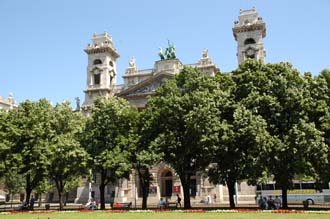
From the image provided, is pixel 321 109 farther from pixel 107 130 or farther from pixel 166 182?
pixel 166 182

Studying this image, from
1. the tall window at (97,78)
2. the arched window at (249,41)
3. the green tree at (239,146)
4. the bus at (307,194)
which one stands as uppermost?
the arched window at (249,41)

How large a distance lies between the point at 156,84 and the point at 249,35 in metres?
21.0

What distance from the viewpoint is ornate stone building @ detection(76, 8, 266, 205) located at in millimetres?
64125

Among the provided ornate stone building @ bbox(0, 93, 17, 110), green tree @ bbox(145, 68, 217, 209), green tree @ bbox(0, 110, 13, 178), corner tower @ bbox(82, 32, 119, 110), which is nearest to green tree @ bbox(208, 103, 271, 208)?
green tree @ bbox(145, 68, 217, 209)

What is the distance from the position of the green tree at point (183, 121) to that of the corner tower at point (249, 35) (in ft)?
113

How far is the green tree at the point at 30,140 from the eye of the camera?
41.0 m

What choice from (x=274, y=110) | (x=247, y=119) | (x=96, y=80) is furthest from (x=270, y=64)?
(x=96, y=80)

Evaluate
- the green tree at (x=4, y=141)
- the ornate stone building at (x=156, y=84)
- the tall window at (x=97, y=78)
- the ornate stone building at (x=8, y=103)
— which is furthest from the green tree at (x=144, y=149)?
the ornate stone building at (x=8, y=103)

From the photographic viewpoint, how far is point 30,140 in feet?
138

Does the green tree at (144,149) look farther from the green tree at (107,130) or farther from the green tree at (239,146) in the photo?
the green tree at (239,146)

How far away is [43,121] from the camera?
43.9 meters

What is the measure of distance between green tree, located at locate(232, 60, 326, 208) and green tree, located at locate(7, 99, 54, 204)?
74.9 feet

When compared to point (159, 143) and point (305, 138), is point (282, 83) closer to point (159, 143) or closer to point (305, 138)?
point (305, 138)

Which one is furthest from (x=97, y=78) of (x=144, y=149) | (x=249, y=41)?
(x=144, y=149)
